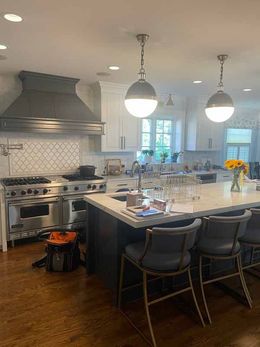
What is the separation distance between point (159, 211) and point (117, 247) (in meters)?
0.53

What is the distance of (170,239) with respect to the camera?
198 centimetres

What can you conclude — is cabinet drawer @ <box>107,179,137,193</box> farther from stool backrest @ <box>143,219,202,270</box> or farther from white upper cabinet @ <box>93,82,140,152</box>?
stool backrest @ <box>143,219,202,270</box>

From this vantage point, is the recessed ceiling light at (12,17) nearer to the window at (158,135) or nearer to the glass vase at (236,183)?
the glass vase at (236,183)

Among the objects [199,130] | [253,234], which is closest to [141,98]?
[253,234]

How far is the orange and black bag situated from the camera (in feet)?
9.77

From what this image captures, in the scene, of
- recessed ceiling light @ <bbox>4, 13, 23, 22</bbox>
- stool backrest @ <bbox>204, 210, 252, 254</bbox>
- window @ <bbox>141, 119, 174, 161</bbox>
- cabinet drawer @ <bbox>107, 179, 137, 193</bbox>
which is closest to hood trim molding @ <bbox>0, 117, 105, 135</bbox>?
cabinet drawer @ <bbox>107, 179, 137, 193</bbox>

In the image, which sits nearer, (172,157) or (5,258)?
(5,258)

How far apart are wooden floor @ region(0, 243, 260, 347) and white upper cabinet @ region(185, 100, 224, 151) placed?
11.4ft

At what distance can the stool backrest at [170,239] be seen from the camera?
6.32ft

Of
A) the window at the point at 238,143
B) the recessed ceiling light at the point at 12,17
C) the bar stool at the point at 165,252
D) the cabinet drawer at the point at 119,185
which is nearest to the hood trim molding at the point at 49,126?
the cabinet drawer at the point at 119,185

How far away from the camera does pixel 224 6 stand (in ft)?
6.20

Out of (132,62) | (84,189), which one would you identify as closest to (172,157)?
(84,189)

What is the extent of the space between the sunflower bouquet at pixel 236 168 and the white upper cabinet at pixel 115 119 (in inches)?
83.6

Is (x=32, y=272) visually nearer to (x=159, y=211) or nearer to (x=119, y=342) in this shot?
(x=119, y=342)
